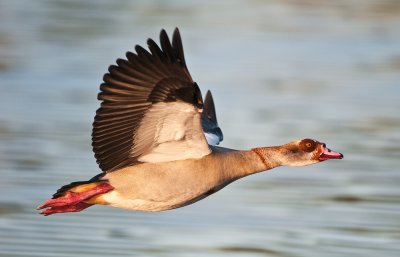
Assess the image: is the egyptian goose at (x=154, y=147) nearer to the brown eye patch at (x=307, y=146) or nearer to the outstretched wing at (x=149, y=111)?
the outstretched wing at (x=149, y=111)

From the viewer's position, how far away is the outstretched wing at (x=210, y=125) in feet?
40.1

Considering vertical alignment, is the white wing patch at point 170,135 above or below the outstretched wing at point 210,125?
below

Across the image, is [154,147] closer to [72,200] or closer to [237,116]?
[72,200]

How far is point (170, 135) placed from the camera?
10.7m

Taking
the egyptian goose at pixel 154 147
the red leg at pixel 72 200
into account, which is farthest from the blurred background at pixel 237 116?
the egyptian goose at pixel 154 147

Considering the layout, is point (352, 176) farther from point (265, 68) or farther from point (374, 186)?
point (265, 68)

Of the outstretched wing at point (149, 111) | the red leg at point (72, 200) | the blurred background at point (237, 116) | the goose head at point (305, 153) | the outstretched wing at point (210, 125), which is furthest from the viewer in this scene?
the blurred background at point (237, 116)

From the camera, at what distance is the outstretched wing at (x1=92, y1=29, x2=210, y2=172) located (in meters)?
10.2

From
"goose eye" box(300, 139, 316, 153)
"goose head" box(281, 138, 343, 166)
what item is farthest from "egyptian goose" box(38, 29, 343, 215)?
"goose eye" box(300, 139, 316, 153)

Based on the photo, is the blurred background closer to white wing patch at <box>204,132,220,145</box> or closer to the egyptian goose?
white wing patch at <box>204,132,220,145</box>

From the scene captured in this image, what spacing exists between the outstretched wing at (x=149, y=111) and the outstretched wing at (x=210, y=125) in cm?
127

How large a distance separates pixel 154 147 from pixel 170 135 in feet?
0.59

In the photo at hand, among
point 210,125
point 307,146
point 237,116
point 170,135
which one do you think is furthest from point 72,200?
point 237,116

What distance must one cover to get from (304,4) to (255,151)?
15.5 meters
